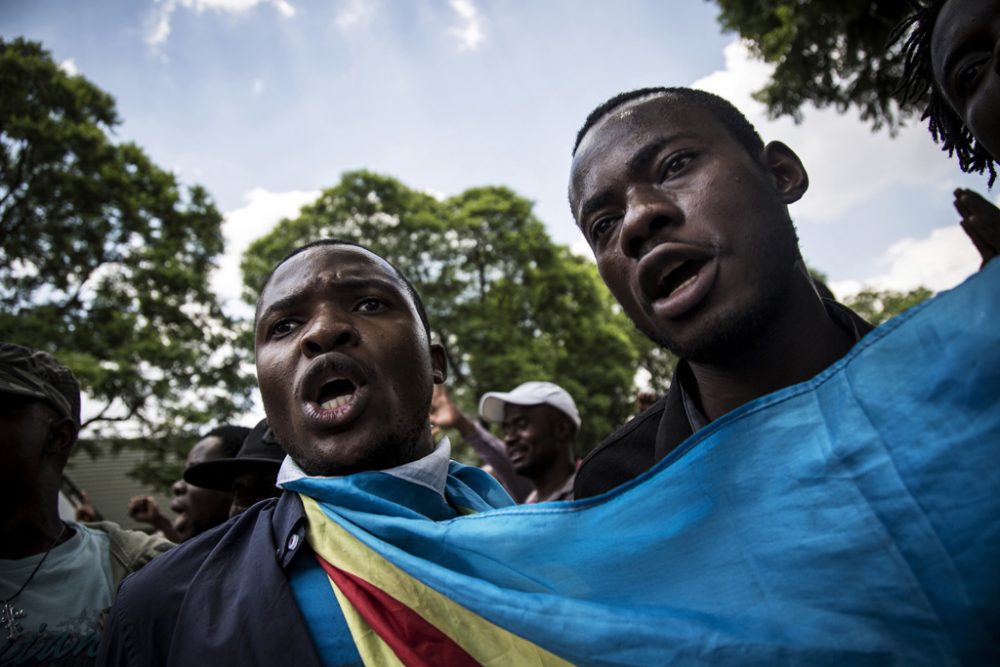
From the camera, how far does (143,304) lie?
44.3 feet

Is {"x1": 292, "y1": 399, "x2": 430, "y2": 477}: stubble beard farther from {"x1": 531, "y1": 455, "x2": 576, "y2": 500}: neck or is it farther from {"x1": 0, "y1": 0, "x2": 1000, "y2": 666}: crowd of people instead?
{"x1": 531, "y1": 455, "x2": 576, "y2": 500}: neck

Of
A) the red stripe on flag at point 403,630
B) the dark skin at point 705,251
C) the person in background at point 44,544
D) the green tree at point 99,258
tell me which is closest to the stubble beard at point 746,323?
the dark skin at point 705,251

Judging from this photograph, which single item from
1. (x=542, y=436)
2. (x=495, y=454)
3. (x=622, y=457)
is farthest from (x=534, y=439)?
(x=622, y=457)

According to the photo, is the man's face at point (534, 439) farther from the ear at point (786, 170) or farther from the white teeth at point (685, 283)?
the white teeth at point (685, 283)

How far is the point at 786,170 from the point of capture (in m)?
1.73

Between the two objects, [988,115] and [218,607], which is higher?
[988,115]

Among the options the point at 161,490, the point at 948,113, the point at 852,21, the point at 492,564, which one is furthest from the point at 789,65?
the point at 161,490

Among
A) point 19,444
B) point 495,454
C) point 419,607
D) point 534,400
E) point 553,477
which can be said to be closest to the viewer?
point 419,607

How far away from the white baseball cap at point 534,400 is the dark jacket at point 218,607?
4038 mm

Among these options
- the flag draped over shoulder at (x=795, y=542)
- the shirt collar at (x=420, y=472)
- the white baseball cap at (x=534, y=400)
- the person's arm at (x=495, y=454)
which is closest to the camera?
the flag draped over shoulder at (x=795, y=542)

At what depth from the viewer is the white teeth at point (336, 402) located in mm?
1677

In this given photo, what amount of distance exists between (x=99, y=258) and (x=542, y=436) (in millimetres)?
12433

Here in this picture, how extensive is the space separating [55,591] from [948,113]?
348 centimetres

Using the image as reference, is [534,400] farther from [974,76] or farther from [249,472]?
[974,76]
